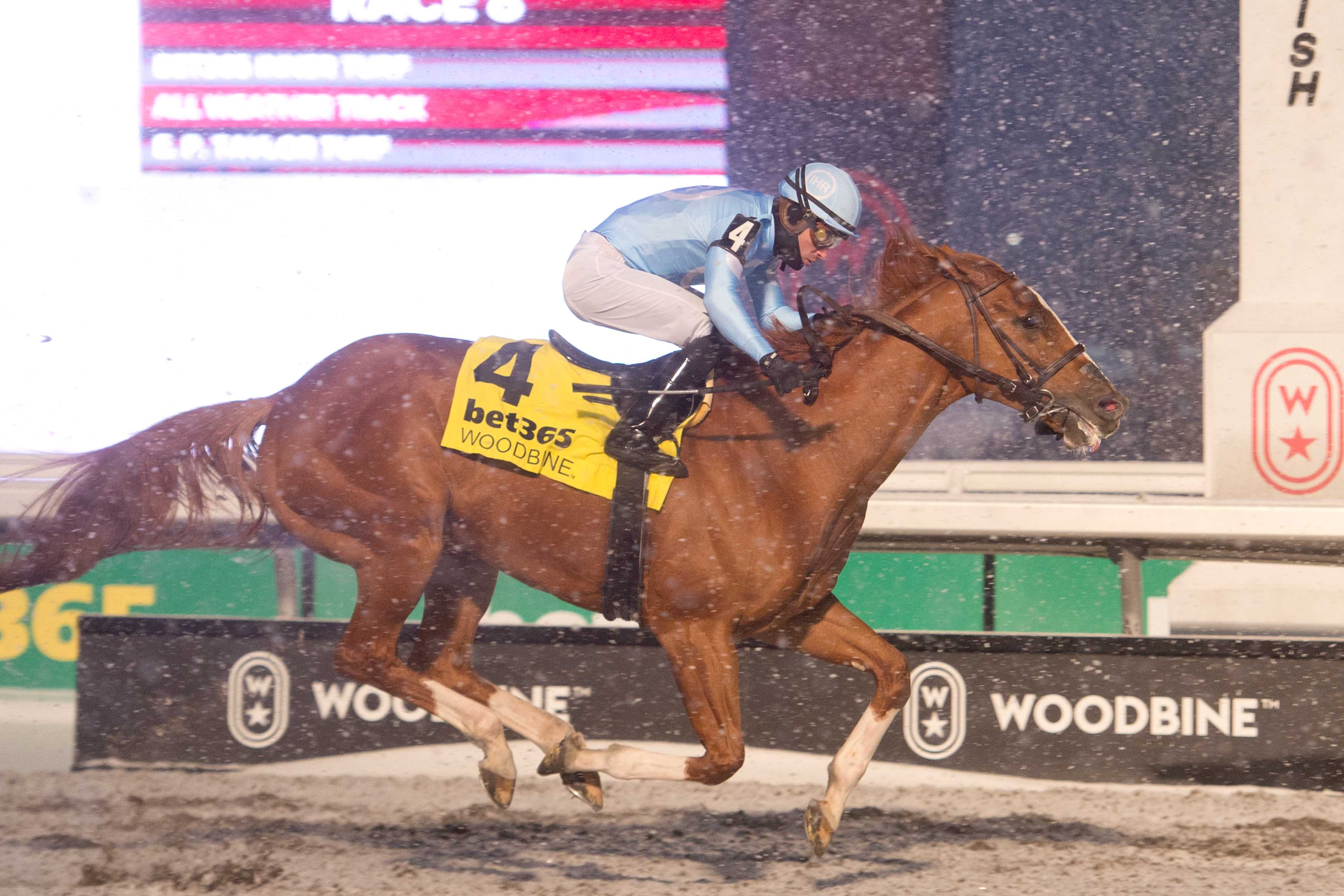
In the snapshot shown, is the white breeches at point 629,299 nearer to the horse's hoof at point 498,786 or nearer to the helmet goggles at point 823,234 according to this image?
the helmet goggles at point 823,234

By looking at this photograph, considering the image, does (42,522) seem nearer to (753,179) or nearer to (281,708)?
(281,708)

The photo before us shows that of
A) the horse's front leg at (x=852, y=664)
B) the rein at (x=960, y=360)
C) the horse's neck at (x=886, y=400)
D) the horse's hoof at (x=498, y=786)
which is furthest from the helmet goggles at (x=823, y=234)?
the horse's hoof at (x=498, y=786)

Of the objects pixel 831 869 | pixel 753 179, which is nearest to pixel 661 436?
pixel 831 869

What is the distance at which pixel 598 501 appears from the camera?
8.89 ft

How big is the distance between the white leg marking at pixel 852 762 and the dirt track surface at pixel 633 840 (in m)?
0.25

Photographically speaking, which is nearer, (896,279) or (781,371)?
(781,371)

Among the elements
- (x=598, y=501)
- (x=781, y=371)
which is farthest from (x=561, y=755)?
(x=781, y=371)

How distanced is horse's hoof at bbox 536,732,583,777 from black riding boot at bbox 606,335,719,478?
68cm

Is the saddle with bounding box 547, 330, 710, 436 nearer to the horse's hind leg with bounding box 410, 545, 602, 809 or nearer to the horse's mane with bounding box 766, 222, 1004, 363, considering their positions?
the horse's mane with bounding box 766, 222, 1004, 363

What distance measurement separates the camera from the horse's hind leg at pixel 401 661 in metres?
2.80

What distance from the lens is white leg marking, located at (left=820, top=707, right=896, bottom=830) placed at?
2.67 meters

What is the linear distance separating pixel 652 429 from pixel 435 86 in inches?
116

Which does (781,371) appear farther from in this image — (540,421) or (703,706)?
(703,706)

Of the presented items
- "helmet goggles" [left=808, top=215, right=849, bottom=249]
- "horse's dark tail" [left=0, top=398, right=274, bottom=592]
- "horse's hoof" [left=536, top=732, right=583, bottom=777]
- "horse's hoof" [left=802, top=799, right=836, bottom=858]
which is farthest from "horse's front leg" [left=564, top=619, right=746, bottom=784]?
"horse's dark tail" [left=0, top=398, right=274, bottom=592]
